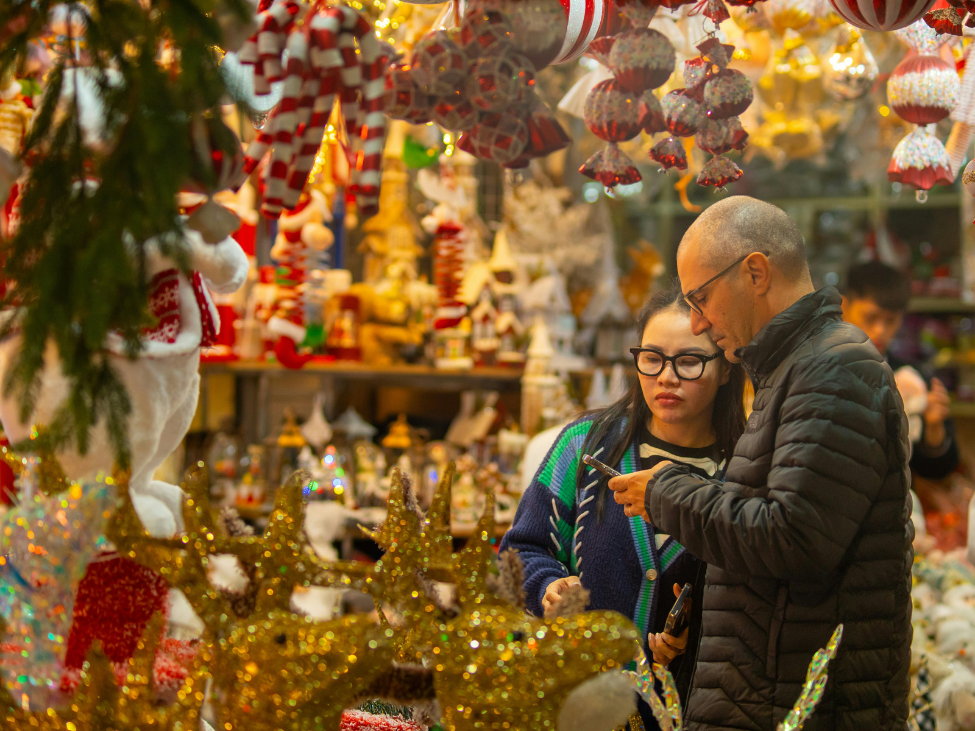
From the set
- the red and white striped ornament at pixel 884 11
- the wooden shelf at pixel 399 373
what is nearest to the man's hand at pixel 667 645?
the red and white striped ornament at pixel 884 11

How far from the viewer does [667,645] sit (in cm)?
132

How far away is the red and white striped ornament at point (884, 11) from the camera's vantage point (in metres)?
1.29

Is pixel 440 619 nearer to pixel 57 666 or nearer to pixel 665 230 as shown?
pixel 57 666

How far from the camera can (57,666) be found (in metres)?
1.07

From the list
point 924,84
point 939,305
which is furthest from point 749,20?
point 939,305

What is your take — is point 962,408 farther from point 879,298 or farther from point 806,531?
point 806,531

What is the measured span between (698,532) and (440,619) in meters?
0.35

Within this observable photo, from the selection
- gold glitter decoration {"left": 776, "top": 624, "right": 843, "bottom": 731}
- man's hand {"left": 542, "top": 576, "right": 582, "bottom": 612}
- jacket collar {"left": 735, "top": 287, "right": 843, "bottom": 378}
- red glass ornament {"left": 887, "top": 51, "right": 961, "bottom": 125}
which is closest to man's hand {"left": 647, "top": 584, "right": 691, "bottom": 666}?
man's hand {"left": 542, "top": 576, "right": 582, "bottom": 612}

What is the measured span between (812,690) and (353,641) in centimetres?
54

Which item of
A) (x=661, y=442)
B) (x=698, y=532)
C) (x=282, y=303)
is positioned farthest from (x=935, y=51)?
(x=282, y=303)

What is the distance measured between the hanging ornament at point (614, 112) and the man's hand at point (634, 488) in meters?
0.58

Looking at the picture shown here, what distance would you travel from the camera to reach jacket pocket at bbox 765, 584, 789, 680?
46.4 inches

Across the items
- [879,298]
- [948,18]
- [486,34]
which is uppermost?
[948,18]

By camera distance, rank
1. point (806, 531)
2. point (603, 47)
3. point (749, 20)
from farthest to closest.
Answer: point (749, 20) → point (603, 47) → point (806, 531)
